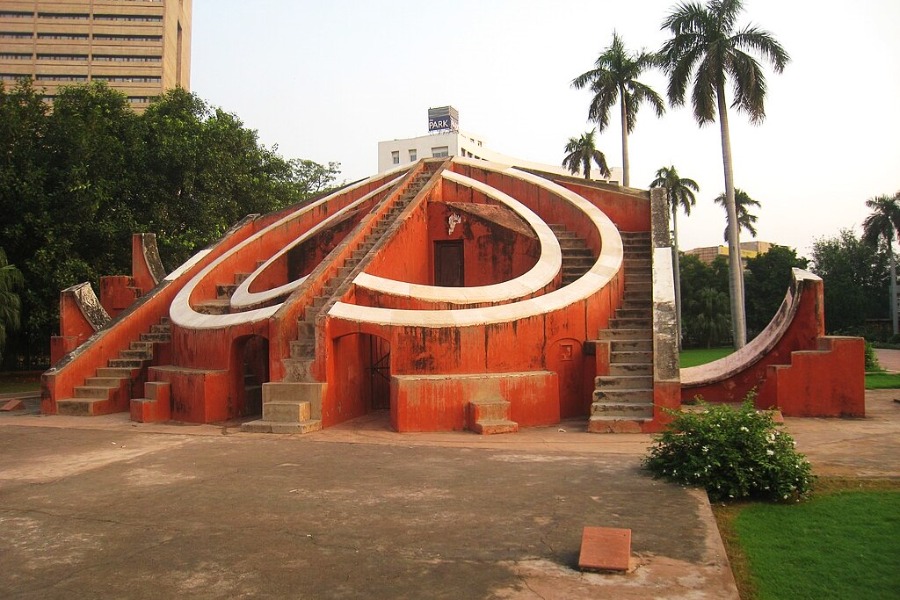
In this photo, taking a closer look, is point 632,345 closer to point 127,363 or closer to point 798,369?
point 798,369

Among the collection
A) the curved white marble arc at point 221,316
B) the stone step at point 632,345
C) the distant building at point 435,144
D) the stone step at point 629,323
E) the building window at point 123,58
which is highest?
the building window at point 123,58

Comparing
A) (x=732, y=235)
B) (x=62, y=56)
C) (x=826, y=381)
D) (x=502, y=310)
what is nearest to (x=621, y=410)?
(x=502, y=310)

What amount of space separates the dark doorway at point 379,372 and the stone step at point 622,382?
2932 mm

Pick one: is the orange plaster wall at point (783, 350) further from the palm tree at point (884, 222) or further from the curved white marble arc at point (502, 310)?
the palm tree at point (884, 222)

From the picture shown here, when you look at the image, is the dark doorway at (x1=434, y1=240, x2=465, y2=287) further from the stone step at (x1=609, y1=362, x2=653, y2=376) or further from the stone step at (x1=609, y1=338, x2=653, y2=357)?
the stone step at (x1=609, y1=362, x2=653, y2=376)

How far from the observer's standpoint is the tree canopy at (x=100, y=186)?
1667 cm

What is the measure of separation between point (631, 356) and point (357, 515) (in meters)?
5.29

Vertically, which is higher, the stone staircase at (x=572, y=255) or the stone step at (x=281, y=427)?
the stone staircase at (x=572, y=255)

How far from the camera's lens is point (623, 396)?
859 cm

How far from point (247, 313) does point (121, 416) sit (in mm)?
2746

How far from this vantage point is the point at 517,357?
8.81 metres

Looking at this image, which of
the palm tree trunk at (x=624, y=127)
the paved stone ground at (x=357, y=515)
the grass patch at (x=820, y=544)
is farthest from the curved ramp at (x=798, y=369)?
the palm tree trunk at (x=624, y=127)

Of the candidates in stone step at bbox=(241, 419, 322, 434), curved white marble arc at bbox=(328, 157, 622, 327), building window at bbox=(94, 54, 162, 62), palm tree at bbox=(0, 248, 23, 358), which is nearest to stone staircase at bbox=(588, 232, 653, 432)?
curved white marble arc at bbox=(328, 157, 622, 327)

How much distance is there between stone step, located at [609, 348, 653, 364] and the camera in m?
9.20
